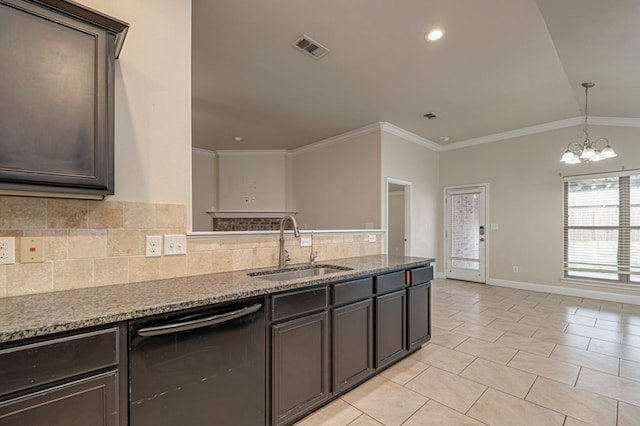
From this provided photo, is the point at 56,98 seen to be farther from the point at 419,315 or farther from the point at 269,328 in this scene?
the point at 419,315

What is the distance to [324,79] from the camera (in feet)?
11.8

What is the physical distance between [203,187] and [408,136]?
466 centimetres

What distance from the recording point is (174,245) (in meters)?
1.90

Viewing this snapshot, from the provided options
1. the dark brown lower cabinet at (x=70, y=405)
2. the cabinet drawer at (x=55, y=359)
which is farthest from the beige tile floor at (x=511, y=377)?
the cabinet drawer at (x=55, y=359)

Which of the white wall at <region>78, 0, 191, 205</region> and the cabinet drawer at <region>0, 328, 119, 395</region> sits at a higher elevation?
the white wall at <region>78, 0, 191, 205</region>

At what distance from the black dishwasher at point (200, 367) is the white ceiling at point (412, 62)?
2.38 metres

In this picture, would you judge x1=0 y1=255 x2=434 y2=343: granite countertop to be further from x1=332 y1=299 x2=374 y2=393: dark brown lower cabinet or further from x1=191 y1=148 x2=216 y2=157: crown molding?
x1=191 y1=148 x2=216 y2=157: crown molding

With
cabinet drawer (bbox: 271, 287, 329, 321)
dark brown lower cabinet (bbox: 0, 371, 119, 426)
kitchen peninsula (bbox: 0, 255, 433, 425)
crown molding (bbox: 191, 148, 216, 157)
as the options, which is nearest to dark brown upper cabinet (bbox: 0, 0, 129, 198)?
kitchen peninsula (bbox: 0, 255, 433, 425)

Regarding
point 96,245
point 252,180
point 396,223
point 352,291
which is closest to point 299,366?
point 352,291

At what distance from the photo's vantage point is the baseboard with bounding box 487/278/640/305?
4.60 meters

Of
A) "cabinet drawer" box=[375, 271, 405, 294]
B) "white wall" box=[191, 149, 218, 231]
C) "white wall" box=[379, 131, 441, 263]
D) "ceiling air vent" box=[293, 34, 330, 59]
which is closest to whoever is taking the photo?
"cabinet drawer" box=[375, 271, 405, 294]

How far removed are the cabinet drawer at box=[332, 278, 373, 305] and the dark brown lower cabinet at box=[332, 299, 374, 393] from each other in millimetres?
48

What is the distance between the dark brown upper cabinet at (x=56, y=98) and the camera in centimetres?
121

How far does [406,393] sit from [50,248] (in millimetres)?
2465
